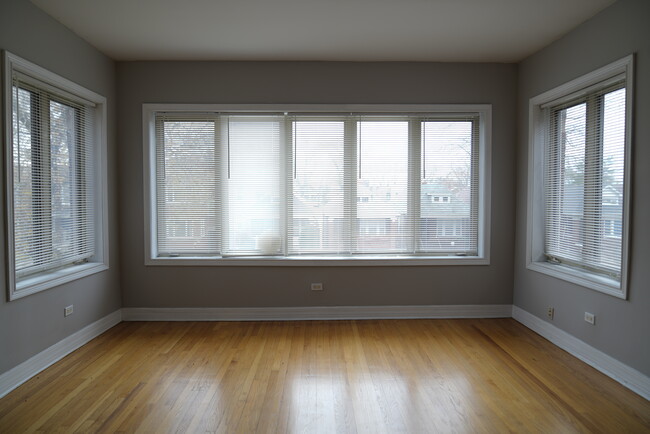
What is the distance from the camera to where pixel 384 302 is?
13.7 ft

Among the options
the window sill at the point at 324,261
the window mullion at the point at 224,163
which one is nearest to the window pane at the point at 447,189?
the window sill at the point at 324,261

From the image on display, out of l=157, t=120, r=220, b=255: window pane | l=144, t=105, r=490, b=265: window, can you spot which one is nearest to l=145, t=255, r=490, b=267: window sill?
l=144, t=105, r=490, b=265: window

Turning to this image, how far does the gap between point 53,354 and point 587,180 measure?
4.81 metres

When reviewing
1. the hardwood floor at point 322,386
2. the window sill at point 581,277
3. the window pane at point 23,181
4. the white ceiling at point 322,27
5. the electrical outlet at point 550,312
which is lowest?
the hardwood floor at point 322,386

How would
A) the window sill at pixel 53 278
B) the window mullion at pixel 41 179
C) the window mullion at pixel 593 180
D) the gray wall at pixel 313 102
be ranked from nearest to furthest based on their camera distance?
the window sill at pixel 53 278, the window mullion at pixel 41 179, the window mullion at pixel 593 180, the gray wall at pixel 313 102

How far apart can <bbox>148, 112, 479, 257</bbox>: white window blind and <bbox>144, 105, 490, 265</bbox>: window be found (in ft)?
0.04

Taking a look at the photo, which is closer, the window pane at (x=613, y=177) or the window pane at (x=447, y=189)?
the window pane at (x=613, y=177)

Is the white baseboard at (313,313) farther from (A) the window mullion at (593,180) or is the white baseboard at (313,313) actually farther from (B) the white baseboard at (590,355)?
(A) the window mullion at (593,180)

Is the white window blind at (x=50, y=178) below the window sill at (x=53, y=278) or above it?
above

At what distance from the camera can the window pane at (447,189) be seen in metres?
4.20

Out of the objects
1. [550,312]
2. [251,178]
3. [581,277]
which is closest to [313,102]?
[251,178]

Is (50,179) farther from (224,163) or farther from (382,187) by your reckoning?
(382,187)

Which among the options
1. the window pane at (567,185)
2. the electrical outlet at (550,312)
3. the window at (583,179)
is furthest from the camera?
the electrical outlet at (550,312)

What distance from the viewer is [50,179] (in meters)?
3.16
